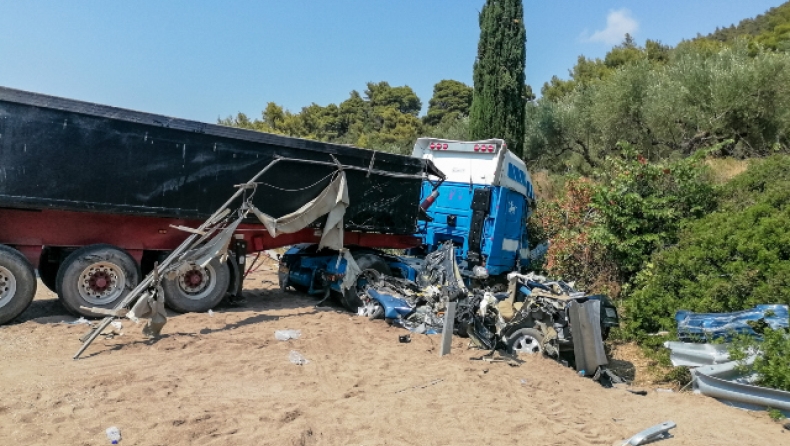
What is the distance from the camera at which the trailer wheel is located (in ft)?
26.5

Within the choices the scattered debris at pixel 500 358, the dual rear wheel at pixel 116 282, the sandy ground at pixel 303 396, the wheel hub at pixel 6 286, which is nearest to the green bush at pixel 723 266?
the sandy ground at pixel 303 396

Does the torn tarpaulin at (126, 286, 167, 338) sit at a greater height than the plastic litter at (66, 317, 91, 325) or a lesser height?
greater

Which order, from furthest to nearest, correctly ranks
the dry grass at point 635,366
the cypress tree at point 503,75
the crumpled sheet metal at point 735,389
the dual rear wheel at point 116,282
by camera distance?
the cypress tree at point 503,75, the dual rear wheel at point 116,282, the dry grass at point 635,366, the crumpled sheet metal at point 735,389

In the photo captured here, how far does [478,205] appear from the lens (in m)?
12.3

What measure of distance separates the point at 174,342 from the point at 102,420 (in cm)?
261

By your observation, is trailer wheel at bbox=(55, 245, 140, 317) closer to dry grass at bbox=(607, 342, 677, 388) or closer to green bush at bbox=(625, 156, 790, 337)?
dry grass at bbox=(607, 342, 677, 388)

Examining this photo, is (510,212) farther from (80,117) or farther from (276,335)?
(80,117)

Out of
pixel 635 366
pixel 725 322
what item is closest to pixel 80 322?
pixel 635 366

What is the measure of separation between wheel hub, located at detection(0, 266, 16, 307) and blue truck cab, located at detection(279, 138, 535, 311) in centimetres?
458

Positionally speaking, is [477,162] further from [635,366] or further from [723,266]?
[635,366]

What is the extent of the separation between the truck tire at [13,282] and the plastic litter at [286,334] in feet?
10.3

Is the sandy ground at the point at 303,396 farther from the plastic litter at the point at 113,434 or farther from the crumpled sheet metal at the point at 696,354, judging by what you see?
the crumpled sheet metal at the point at 696,354

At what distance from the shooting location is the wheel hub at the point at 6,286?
758 centimetres

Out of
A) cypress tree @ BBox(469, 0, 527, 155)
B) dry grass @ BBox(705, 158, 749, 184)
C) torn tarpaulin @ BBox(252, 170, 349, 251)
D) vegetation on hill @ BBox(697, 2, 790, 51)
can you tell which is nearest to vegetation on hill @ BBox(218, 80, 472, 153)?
cypress tree @ BBox(469, 0, 527, 155)
